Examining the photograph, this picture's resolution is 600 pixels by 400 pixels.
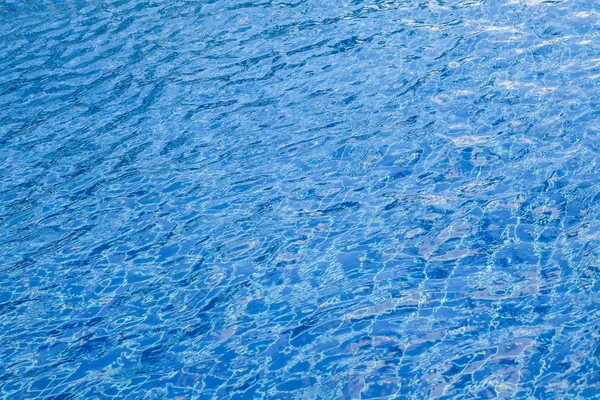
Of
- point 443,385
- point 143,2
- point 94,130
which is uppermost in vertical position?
point 143,2

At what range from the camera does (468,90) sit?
5.40 meters

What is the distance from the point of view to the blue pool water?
333 cm

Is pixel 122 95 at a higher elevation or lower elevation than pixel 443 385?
higher

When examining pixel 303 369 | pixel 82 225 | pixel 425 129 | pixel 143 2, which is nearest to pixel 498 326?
pixel 303 369

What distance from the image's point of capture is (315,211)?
4.39 meters

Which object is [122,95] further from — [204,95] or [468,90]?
[468,90]

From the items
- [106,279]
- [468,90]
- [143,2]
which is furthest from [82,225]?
[143,2]

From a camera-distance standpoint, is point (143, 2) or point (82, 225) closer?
point (82, 225)

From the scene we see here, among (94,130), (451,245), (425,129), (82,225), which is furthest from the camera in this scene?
(94,130)

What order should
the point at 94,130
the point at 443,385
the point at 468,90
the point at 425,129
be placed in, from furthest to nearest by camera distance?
the point at 94,130
the point at 468,90
the point at 425,129
the point at 443,385

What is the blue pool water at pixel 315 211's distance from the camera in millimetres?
3330

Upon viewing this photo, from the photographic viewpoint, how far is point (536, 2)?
6711mm

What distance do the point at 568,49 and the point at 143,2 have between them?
218 inches

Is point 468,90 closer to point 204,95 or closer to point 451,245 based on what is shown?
point 451,245
